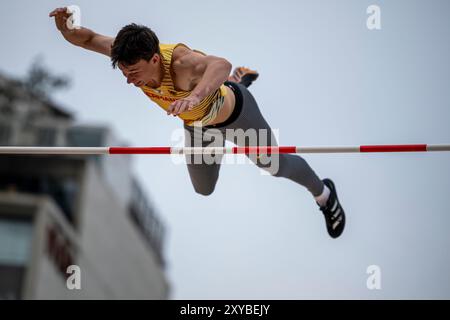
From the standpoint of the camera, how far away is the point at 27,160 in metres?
20.7

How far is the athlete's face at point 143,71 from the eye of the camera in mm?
5473

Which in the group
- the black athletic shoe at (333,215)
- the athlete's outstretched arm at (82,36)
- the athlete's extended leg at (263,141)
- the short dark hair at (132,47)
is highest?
the athlete's outstretched arm at (82,36)

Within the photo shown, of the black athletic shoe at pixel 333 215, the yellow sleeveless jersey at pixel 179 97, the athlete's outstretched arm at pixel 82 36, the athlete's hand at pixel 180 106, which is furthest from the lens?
the black athletic shoe at pixel 333 215

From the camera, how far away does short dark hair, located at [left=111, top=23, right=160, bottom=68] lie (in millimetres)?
5434

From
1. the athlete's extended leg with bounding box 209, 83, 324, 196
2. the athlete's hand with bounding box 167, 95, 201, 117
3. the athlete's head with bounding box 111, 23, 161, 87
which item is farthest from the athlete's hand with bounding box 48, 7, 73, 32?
the athlete's hand with bounding box 167, 95, 201, 117

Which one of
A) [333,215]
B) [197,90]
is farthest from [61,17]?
[333,215]

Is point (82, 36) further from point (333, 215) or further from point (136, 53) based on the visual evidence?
point (333, 215)

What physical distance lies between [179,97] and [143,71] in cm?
31

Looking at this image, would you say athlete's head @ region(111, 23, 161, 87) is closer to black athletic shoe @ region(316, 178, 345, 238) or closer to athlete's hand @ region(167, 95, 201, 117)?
athlete's hand @ region(167, 95, 201, 117)

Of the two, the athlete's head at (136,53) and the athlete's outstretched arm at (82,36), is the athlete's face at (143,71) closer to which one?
the athlete's head at (136,53)

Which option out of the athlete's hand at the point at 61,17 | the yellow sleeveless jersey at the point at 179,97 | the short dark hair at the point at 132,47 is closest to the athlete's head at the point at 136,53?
the short dark hair at the point at 132,47
